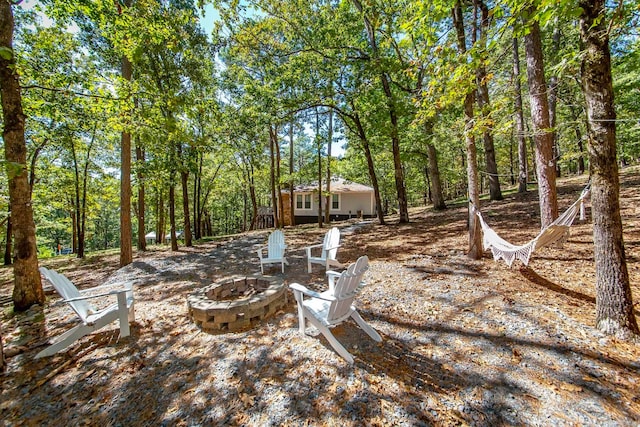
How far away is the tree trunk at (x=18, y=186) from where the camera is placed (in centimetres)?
372

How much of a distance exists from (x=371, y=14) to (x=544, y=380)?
8.43m

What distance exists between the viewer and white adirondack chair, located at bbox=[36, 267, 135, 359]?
283 centimetres

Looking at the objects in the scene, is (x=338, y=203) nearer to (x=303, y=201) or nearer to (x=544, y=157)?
(x=303, y=201)

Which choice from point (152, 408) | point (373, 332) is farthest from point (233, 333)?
point (373, 332)

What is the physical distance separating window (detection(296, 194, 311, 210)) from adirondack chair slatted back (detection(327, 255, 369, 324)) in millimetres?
17934

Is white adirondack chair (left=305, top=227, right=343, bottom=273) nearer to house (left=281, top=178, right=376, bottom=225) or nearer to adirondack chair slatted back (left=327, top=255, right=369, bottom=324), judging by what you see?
adirondack chair slatted back (left=327, top=255, right=369, bottom=324)

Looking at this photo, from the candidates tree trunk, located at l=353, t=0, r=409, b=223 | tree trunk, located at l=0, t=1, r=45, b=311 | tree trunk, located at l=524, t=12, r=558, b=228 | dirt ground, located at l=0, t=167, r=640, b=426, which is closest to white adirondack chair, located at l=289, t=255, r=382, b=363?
dirt ground, located at l=0, t=167, r=640, b=426

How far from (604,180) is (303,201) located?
1870 cm

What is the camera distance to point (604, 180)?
95.7 inches

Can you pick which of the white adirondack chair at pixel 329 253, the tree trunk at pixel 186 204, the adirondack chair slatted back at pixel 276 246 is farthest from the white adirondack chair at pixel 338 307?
the tree trunk at pixel 186 204

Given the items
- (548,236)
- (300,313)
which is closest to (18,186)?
(300,313)

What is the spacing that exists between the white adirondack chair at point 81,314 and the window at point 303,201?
1742 cm

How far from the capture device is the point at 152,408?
2.09 m

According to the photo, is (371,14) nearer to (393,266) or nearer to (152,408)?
(393,266)
